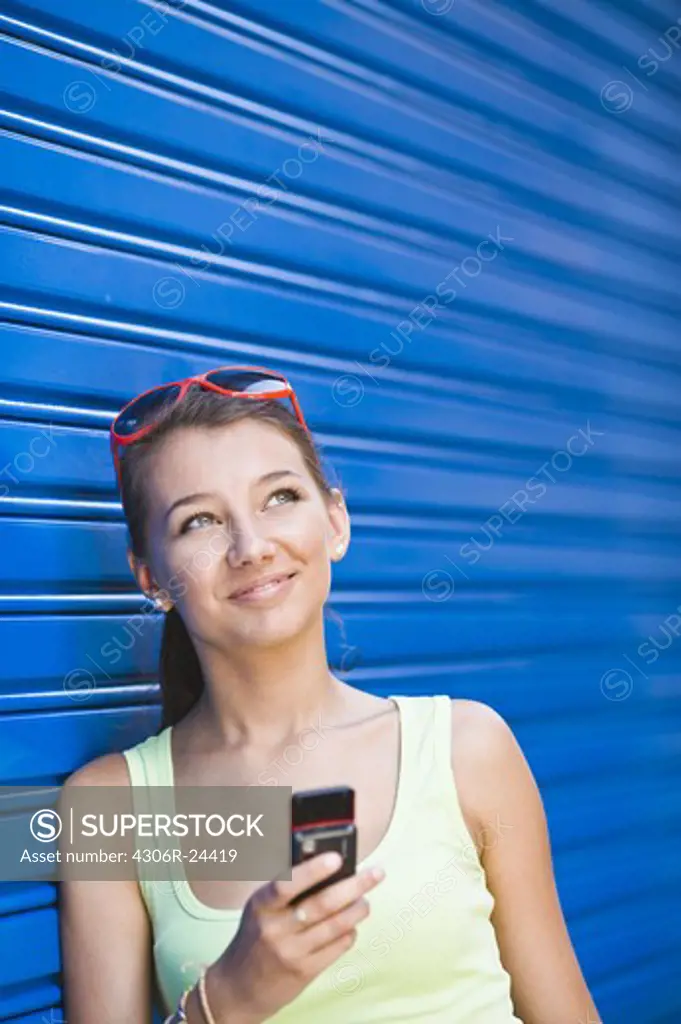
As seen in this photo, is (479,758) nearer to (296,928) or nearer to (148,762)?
(148,762)

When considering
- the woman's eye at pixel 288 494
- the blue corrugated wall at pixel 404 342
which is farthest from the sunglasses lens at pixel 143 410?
the woman's eye at pixel 288 494

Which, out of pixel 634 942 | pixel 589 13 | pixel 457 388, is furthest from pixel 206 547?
pixel 589 13

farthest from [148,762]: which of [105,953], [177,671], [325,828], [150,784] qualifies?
[325,828]

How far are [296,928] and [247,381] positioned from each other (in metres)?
1.18

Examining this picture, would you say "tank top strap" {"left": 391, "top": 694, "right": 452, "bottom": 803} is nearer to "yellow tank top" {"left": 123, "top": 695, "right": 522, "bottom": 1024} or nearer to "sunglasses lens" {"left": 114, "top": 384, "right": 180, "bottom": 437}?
"yellow tank top" {"left": 123, "top": 695, "right": 522, "bottom": 1024}

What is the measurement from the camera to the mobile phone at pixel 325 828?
1.52m

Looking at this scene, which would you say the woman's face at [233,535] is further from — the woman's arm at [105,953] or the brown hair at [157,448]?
the woman's arm at [105,953]

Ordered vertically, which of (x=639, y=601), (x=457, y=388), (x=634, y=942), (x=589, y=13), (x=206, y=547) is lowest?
(x=634, y=942)

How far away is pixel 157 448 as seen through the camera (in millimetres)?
2268

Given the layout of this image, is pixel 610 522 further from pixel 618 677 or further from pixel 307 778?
pixel 307 778

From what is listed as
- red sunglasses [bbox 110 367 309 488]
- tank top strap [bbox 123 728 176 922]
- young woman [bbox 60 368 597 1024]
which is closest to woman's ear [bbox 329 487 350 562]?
young woman [bbox 60 368 597 1024]

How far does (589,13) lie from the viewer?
386 cm

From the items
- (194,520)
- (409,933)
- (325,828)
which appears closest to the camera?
(325,828)

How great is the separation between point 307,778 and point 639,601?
6.40ft
